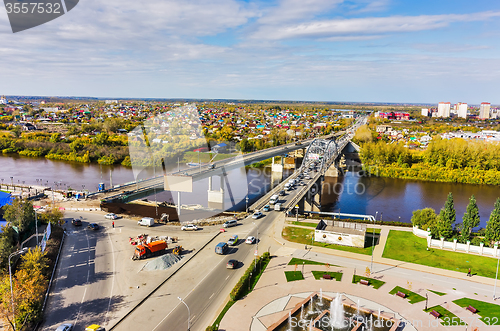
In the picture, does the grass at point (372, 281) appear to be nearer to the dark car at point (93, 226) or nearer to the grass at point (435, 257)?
the grass at point (435, 257)

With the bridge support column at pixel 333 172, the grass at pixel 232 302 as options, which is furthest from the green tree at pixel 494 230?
the bridge support column at pixel 333 172

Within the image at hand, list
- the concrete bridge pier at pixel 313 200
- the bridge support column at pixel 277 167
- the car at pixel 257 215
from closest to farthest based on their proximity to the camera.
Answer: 1. the car at pixel 257 215
2. the concrete bridge pier at pixel 313 200
3. the bridge support column at pixel 277 167

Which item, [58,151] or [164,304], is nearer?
[164,304]

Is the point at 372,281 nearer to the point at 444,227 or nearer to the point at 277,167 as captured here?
the point at 444,227

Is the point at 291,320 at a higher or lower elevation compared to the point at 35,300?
lower

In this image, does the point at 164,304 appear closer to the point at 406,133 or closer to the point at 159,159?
the point at 159,159

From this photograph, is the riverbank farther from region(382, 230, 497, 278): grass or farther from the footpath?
the footpath

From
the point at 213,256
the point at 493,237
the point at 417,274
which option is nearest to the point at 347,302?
the point at 417,274
